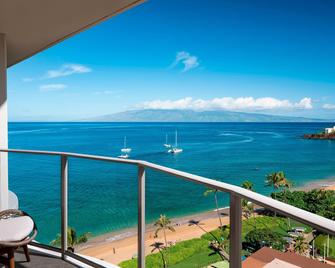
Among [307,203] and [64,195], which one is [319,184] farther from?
[64,195]

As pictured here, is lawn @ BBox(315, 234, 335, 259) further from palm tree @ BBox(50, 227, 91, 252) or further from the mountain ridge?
the mountain ridge

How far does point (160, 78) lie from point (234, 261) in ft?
190

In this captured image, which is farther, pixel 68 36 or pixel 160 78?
pixel 160 78

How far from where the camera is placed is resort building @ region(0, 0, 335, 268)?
1277 mm

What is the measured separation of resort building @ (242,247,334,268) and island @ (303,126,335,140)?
5854 cm

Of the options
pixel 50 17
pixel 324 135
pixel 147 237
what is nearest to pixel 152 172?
pixel 147 237

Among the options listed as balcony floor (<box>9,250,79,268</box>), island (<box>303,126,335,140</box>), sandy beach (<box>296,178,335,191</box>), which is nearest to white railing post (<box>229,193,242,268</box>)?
balcony floor (<box>9,250,79,268</box>)

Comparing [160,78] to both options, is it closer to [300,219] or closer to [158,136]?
[158,136]

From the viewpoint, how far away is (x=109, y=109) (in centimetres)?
6231

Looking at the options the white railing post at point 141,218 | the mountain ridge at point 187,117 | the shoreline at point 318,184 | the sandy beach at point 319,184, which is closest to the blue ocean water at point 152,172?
the white railing post at point 141,218

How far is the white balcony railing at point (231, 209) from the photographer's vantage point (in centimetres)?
100

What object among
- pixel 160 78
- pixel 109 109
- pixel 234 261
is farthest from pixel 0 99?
pixel 109 109

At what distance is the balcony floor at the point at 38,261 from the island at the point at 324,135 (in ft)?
190

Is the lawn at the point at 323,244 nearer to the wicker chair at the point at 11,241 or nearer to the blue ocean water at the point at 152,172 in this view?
the blue ocean water at the point at 152,172
